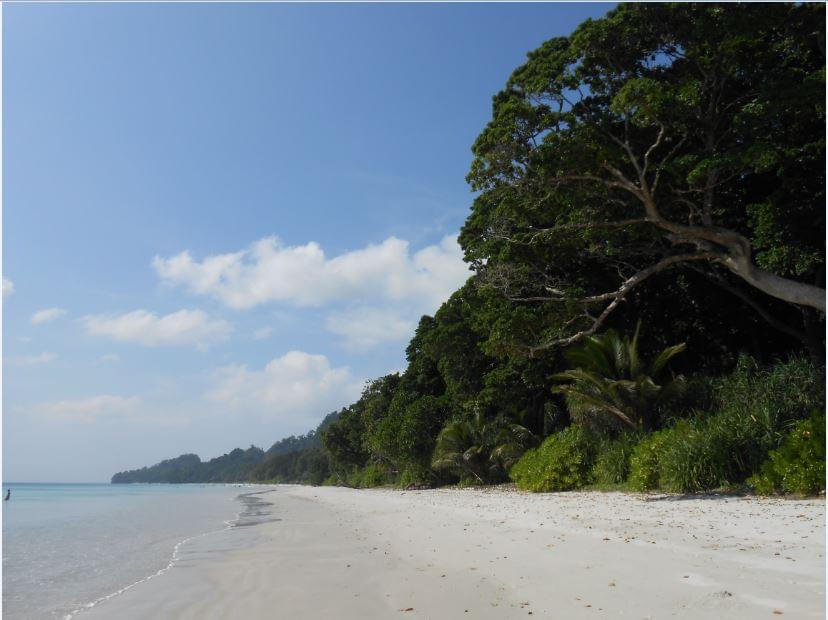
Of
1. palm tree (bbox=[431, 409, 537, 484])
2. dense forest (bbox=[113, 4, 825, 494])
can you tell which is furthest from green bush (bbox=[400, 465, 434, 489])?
dense forest (bbox=[113, 4, 825, 494])

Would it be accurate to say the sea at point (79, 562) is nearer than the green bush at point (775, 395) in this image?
Yes

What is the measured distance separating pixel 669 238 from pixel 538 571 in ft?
32.1

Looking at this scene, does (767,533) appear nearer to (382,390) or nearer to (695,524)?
(695,524)

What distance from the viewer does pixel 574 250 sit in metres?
16.4

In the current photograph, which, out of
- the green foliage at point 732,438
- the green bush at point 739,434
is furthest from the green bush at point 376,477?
the green bush at point 739,434

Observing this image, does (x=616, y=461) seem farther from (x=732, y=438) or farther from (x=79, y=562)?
(x=79, y=562)

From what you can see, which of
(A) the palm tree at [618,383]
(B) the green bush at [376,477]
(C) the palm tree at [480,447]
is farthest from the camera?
(B) the green bush at [376,477]

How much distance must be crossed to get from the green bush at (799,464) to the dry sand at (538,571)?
0.64 m

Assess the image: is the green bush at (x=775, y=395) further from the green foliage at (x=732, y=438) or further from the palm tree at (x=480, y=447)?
the palm tree at (x=480, y=447)

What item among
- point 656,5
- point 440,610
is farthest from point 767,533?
point 656,5

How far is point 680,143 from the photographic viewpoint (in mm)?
12664

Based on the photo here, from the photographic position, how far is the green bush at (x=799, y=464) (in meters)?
9.63

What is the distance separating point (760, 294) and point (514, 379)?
8.99 meters

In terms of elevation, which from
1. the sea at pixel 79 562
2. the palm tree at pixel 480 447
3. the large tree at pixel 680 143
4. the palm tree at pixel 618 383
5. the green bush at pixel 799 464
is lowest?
the sea at pixel 79 562
